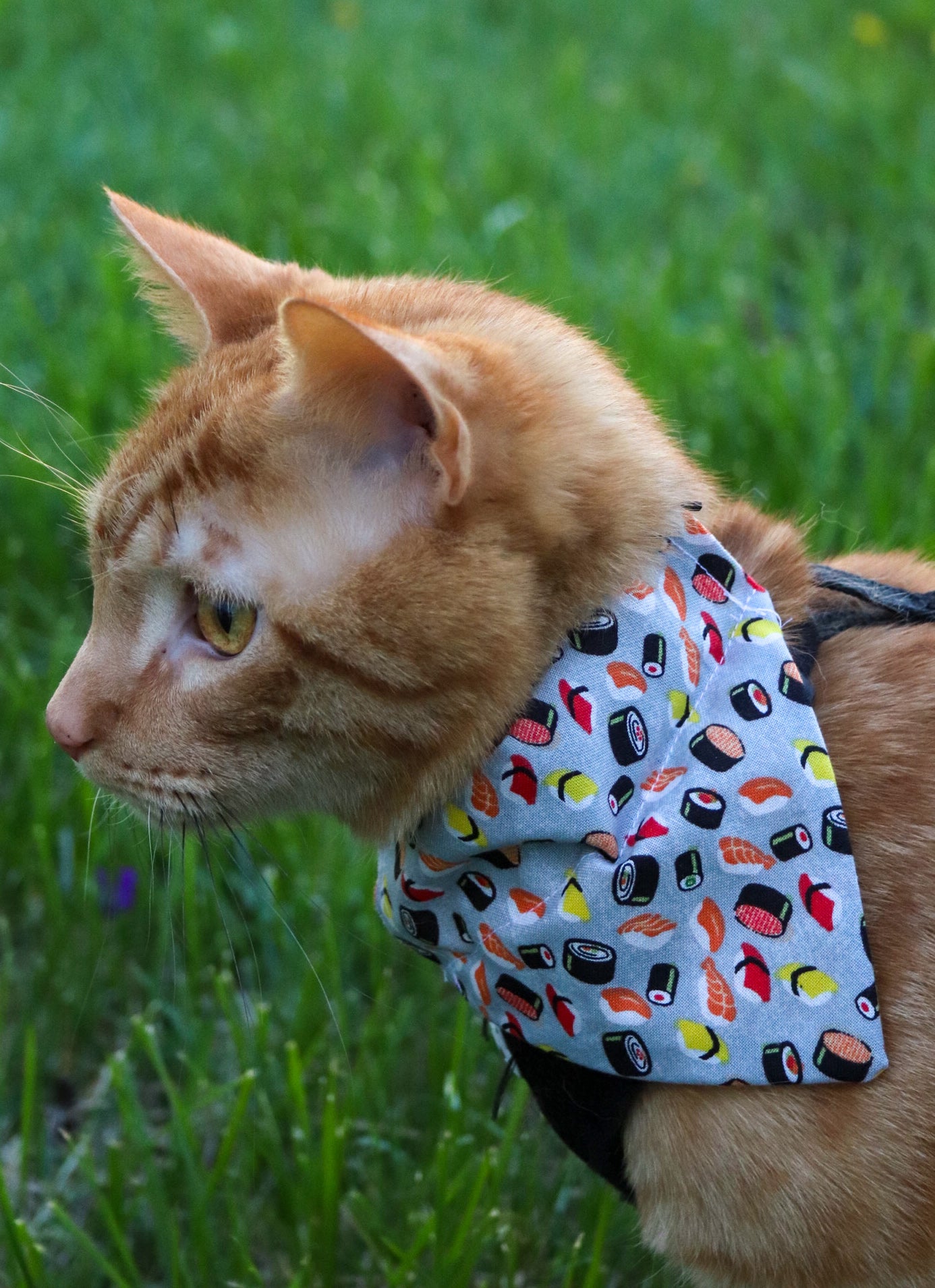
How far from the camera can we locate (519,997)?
131 cm

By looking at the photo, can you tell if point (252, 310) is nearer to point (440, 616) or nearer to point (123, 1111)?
point (440, 616)

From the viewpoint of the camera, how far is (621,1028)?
1.25 metres

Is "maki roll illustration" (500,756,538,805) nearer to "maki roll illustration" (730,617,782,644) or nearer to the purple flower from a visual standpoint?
"maki roll illustration" (730,617,782,644)

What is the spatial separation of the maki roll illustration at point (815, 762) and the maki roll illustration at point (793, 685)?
0.16 feet

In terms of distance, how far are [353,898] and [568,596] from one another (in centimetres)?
104

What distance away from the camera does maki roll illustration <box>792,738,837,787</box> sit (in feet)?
4.08

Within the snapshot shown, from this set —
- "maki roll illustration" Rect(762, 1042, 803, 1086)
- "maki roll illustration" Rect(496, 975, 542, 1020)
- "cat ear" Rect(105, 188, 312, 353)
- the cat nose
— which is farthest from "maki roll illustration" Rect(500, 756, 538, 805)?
"cat ear" Rect(105, 188, 312, 353)

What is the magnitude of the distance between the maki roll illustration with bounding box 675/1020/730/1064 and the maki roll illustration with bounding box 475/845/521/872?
0.22 metres

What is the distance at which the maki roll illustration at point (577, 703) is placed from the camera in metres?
1.24

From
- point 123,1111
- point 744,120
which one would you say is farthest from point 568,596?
point 744,120

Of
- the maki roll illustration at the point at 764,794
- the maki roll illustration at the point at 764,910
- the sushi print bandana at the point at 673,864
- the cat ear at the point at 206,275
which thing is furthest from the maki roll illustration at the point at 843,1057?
the cat ear at the point at 206,275

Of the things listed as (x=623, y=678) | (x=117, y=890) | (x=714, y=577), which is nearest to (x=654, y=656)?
(x=623, y=678)

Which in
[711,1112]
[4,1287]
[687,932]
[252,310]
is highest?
[252,310]

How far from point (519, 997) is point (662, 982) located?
151mm
